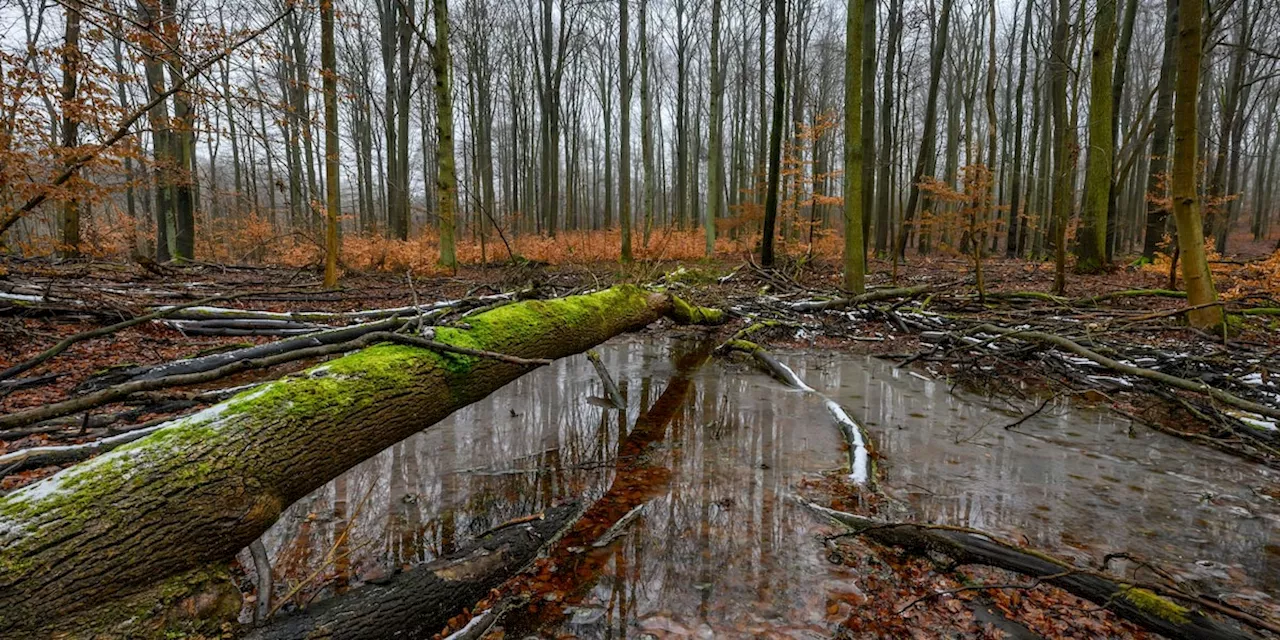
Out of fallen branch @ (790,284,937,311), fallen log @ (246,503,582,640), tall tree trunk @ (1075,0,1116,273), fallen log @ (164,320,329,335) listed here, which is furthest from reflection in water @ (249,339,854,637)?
tall tree trunk @ (1075,0,1116,273)

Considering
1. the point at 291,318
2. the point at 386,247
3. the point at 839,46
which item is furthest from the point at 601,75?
the point at 291,318

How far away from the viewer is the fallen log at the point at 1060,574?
1.99 m

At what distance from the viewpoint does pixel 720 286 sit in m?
12.8

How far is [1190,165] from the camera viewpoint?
563cm

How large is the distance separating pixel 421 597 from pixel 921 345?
7.43 meters

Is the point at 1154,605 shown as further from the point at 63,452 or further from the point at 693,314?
the point at 693,314

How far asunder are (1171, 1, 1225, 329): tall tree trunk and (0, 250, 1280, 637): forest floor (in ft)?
1.11

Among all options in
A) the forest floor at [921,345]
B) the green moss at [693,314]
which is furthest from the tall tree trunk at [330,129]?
the green moss at [693,314]

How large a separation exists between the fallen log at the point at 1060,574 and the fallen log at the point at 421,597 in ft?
6.14

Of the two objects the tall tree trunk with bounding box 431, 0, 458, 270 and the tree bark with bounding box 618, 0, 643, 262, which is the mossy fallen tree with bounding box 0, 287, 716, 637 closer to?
the tall tree trunk with bounding box 431, 0, 458, 270

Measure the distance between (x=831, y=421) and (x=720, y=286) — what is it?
800cm

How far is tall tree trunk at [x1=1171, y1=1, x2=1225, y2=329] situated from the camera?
5520 mm

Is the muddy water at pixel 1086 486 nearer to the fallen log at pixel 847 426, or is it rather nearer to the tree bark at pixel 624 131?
the fallen log at pixel 847 426

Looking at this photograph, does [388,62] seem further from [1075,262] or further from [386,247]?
[1075,262]
